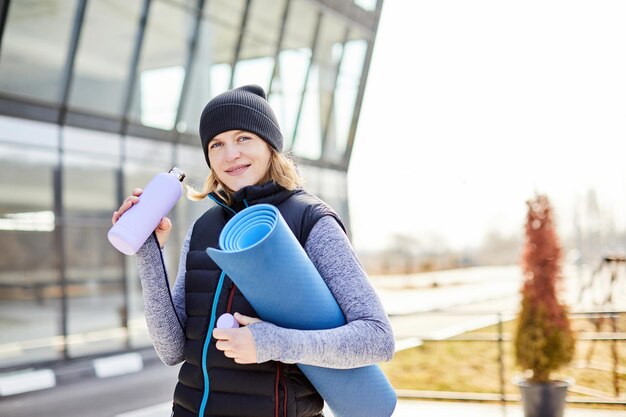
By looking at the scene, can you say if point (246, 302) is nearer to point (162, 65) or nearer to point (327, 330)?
point (327, 330)

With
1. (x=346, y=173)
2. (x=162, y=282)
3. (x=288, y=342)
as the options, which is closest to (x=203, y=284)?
(x=162, y=282)

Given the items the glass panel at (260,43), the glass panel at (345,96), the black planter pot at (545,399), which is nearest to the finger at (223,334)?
the black planter pot at (545,399)

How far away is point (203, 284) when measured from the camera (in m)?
1.95

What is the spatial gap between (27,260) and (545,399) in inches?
336

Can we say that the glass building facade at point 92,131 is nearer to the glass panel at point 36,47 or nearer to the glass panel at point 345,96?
the glass panel at point 36,47

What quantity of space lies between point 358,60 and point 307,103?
2319 millimetres

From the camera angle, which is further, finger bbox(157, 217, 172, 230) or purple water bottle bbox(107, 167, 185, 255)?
finger bbox(157, 217, 172, 230)

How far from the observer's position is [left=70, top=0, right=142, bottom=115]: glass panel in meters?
12.6

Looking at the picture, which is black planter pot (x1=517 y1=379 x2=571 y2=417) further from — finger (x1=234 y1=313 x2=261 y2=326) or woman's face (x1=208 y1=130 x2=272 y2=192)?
finger (x1=234 y1=313 x2=261 y2=326)

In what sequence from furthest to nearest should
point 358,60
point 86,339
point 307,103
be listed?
point 358,60 → point 307,103 → point 86,339

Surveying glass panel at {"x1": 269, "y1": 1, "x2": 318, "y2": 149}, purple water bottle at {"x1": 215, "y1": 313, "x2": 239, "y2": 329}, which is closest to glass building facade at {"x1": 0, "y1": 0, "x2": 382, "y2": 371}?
glass panel at {"x1": 269, "y1": 1, "x2": 318, "y2": 149}

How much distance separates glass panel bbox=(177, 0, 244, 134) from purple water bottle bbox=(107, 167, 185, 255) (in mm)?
12925

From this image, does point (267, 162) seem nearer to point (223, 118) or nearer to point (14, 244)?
point (223, 118)

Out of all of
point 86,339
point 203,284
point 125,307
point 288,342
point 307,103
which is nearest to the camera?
point 288,342
